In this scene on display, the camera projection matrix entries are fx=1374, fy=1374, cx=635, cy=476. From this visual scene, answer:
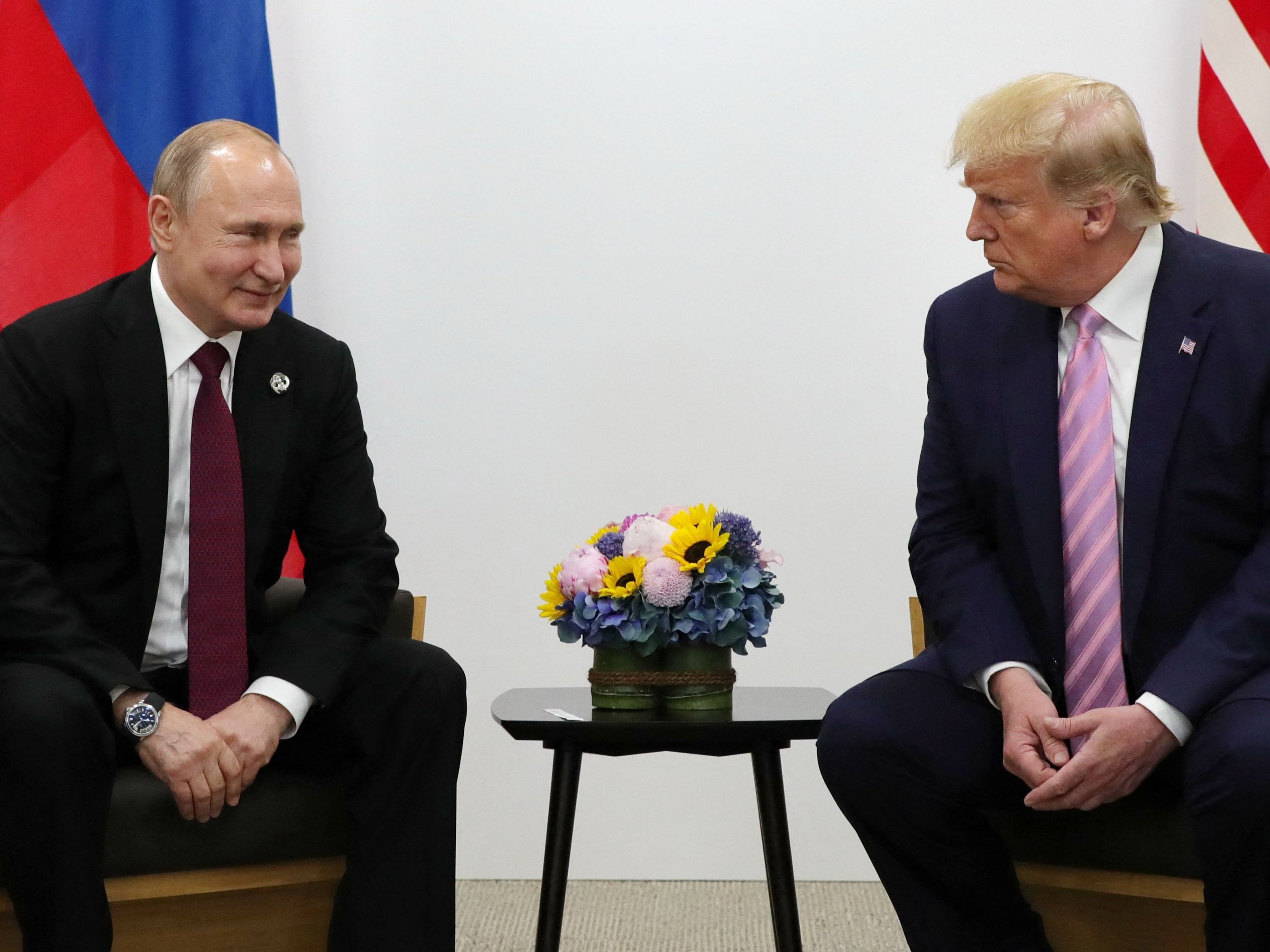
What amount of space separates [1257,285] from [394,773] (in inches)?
57.0

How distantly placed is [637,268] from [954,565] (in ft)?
4.73

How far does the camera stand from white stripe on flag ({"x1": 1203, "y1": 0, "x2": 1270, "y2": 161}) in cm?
312

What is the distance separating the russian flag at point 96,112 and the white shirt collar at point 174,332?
938 millimetres

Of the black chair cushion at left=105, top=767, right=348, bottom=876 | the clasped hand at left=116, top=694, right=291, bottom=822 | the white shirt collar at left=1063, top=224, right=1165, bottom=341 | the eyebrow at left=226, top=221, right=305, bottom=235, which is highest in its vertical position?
the eyebrow at left=226, top=221, right=305, bottom=235

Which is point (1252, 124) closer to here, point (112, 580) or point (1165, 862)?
point (1165, 862)

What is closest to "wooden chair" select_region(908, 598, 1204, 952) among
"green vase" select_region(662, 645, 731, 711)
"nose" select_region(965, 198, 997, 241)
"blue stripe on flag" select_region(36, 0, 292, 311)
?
"green vase" select_region(662, 645, 731, 711)

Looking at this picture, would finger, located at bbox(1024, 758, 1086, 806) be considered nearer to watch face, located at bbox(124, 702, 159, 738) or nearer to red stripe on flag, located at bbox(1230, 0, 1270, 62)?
watch face, located at bbox(124, 702, 159, 738)

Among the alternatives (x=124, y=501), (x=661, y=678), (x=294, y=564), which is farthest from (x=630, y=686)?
(x=294, y=564)

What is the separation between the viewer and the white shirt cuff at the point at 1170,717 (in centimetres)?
182

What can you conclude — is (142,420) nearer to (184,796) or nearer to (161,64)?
(184,796)

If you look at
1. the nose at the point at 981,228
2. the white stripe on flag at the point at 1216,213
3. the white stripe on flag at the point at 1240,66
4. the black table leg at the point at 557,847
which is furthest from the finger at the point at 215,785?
the white stripe on flag at the point at 1240,66

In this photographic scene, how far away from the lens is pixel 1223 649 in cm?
185

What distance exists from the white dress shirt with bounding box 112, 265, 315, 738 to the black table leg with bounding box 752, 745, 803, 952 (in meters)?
0.94

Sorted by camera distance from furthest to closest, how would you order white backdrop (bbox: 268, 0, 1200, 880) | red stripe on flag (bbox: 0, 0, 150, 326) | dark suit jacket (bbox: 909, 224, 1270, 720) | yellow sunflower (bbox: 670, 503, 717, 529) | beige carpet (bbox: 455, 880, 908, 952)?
white backdrop (bbox: 268, 0, 1200, 880)
red stripe on flag (bbox: 0, 0, 150, 326)
beige carpet (bbox: 455, 880, 908, 952)
yellow sunflower (bbox: 670, 503, 717, 529)
dark suit jacket (bbox: 909, 224, 1270, 720)
